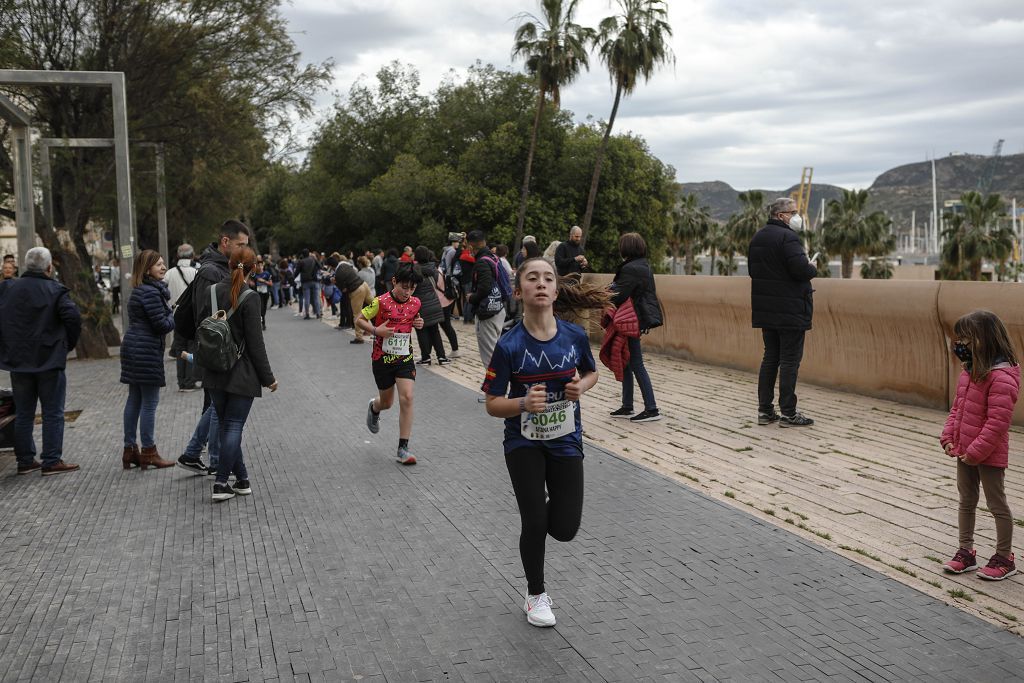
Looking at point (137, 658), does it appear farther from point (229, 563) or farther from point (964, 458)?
point (964, 458)

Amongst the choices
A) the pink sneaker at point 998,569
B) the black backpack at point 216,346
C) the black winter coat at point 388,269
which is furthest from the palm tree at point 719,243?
the pink sneaker at point 998,569

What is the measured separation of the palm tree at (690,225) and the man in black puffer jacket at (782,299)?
10343 centimetres

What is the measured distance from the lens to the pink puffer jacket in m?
4.95

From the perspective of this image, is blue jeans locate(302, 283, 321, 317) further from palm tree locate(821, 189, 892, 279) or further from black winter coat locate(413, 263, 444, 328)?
palm tree locate(821, 189, 892, 279)

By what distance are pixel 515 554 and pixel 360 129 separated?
2301 inches

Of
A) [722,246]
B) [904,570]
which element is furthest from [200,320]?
[722,246]

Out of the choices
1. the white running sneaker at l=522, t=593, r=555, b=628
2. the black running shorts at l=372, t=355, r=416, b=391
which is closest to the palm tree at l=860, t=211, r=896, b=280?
the black running shorts at l=372, t=355, r=416, b=391

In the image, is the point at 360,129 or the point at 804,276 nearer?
the point at 804,276

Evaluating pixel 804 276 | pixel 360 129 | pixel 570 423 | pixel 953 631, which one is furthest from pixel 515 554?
pixel 360 129

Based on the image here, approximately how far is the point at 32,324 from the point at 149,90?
1480 cm

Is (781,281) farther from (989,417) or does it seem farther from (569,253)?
(569,253)

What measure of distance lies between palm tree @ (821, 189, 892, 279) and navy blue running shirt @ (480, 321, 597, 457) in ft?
286

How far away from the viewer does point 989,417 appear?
498 cm

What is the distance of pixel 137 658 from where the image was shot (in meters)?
4.27
